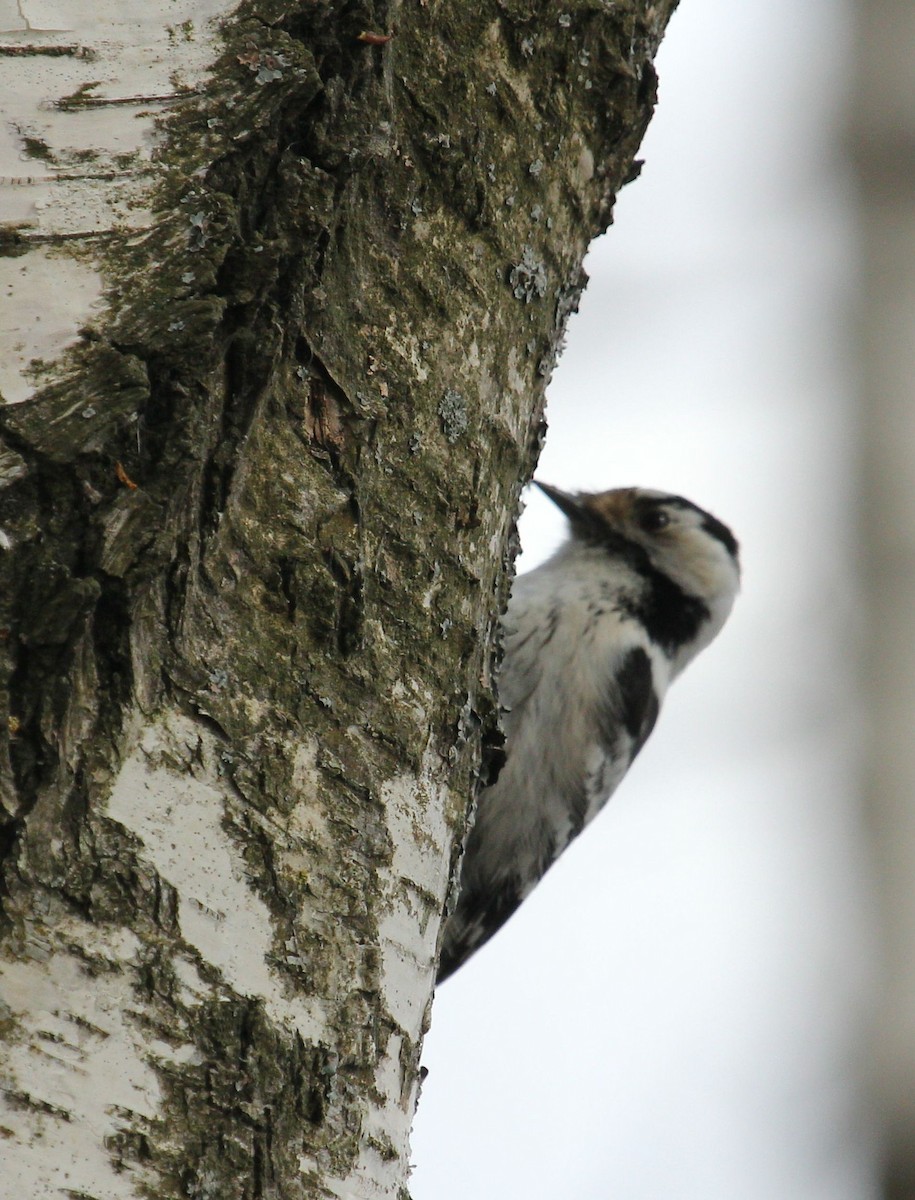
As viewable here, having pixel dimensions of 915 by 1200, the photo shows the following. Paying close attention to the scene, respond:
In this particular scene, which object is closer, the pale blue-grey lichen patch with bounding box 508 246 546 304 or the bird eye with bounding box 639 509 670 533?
the pale blue-grey lichen patch with bounding box 508 246 546 304

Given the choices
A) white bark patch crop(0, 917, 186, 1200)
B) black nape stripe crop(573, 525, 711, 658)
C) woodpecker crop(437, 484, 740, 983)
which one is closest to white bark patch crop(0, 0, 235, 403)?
white bark patch crop(0, 917, 186, 1200)

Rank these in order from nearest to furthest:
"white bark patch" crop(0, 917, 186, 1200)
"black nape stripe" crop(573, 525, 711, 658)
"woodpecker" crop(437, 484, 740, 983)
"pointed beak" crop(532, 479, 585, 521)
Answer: "white bark patch" crop(0, 917, 186, 1200), "woodpecker" crop(437, 484, 740, 983), "black nape stripe" crop(573, 525, 711, 658), "pointed beak" crop(532, 479, 585, 521)

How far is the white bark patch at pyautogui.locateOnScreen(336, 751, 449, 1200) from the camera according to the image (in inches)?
52.0

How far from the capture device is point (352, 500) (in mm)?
1436

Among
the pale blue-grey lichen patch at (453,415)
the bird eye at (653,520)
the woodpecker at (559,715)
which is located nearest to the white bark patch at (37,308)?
the pale blue-grey lichen patch at (453,415)

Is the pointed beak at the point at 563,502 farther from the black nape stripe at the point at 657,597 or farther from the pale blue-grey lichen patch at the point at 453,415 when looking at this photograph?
the pale blue-grey lichen patch at the point at 453,415

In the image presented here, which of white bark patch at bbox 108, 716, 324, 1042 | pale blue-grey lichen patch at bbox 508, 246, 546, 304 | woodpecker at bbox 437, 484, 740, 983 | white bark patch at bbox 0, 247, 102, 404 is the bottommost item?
white bark patch at bbox 108, 716, 324, 1042

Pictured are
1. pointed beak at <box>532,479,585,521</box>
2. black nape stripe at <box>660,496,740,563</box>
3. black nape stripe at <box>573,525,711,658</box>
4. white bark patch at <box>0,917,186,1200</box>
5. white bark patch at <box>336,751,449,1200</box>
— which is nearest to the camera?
white bark patch at <box>0,917,186,1200</box>

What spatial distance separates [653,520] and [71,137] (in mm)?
2939

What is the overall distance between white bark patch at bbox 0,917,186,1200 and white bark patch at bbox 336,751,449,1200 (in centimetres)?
28

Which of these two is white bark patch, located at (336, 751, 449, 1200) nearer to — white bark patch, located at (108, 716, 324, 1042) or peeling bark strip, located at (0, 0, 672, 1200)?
peeling bark strip, located at (0, 0, 672, 1200)

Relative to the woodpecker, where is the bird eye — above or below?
above

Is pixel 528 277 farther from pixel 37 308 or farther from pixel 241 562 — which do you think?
pixel 37 308

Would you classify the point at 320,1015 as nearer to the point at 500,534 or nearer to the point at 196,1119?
the point at 196,1119
